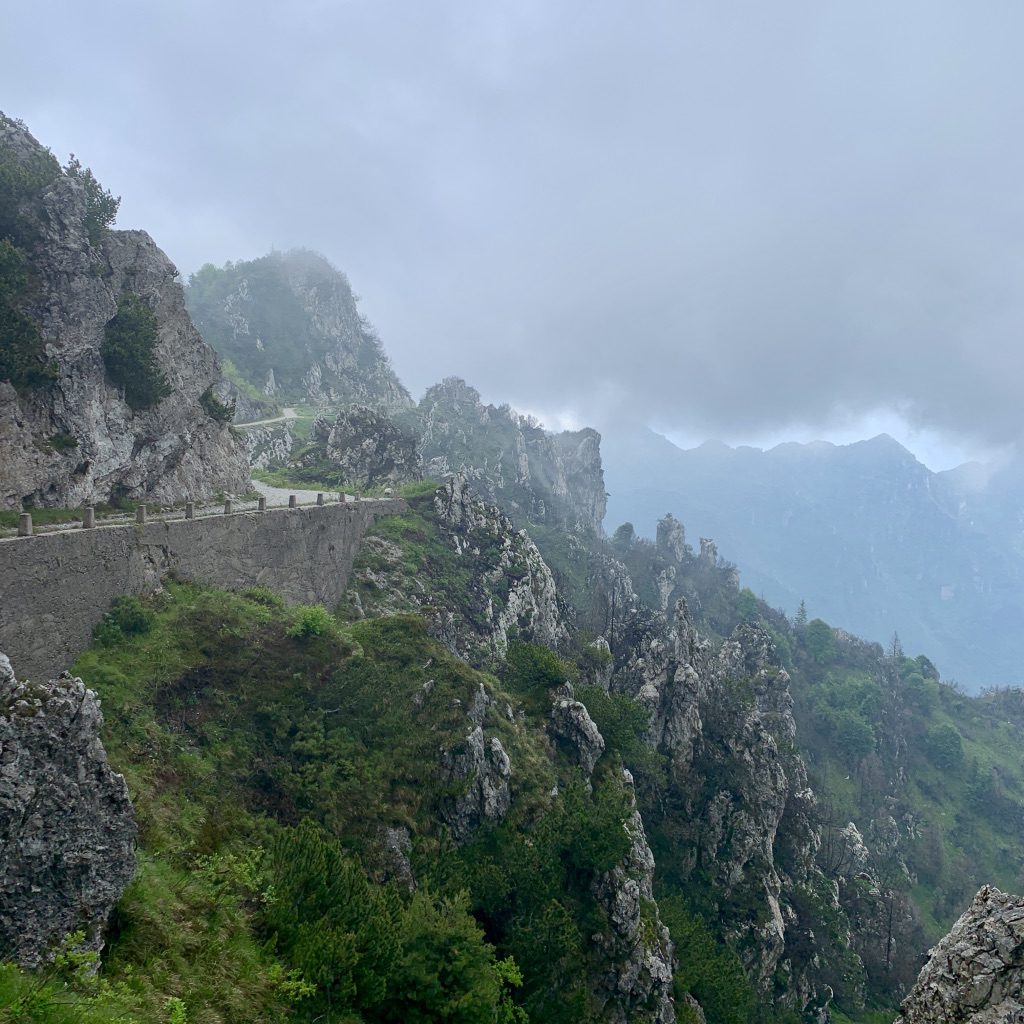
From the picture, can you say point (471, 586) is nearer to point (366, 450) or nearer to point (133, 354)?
point (366, 450)

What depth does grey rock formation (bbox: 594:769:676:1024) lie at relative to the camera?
20.7 meters

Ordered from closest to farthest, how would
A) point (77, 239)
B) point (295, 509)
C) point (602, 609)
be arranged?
point (77, 239) < point (295, 509) < point (602, 609)

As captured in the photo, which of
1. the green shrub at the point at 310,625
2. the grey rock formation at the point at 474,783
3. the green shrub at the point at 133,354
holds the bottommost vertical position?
the grey rock formation at the point at 474,783

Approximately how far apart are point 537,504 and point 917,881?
269 ft

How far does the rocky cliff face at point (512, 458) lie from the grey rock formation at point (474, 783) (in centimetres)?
8041

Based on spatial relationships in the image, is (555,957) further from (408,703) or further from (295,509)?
(295,509)

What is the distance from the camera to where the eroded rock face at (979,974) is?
1152cm

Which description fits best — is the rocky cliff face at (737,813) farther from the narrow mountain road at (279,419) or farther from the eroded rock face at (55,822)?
the narrow mountain road at (279,419)

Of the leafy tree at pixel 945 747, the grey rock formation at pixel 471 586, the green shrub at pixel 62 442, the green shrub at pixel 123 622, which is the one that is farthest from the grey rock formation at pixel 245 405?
the leafy tree at pixel 945 747

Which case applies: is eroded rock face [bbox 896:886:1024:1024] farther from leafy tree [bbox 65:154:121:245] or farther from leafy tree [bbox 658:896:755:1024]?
leafy tree [bbox 65:154:121:245]

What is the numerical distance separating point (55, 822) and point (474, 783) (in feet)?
46.4

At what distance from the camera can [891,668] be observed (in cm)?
11269

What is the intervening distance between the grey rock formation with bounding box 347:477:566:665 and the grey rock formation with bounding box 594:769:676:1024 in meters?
14.1

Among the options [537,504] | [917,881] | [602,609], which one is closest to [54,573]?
[602,609]
